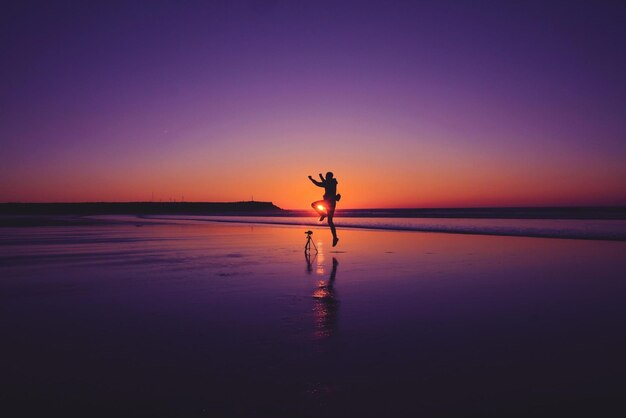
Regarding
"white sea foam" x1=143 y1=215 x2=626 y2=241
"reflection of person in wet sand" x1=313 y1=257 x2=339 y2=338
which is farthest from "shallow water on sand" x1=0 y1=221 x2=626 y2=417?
"white sea foam" x1=143 y1=215 x2=626 y2=241

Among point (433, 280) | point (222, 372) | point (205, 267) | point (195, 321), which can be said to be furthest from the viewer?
point (205, 267)

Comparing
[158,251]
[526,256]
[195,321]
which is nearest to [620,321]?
[195,321]

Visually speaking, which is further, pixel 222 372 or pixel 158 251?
pixel 158 251

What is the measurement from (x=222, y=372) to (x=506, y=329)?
3.67 m

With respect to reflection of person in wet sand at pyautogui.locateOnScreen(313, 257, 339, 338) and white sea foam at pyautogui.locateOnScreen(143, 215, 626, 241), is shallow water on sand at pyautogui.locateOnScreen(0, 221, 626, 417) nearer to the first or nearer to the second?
reflection of person in wet sand at pyautogui.locateOnScreen(313, 257, 339, 338)

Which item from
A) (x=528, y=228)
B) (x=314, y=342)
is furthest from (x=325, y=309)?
(x=528, y=228)

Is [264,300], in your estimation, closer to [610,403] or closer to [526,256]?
[610,403]

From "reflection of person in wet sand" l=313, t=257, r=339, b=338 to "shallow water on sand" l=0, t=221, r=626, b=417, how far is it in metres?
0.03

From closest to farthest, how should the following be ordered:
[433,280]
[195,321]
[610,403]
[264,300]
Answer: [610,403]
[195,321]
[264,300]
[433,280]

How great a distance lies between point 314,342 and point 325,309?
1.67 metres

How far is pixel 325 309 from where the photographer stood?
677cm

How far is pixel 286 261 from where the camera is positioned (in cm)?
1274

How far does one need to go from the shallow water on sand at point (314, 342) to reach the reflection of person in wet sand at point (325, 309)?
0.10 feet

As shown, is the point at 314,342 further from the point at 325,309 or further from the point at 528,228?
the point at 528,228
